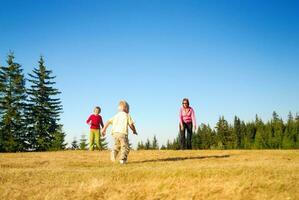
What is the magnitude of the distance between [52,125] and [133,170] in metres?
41.4

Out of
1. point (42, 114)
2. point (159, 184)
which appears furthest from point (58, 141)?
point (159, 184)

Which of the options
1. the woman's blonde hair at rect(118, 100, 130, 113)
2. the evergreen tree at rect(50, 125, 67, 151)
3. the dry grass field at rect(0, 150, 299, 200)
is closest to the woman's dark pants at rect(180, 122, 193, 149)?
the woman's blonde hair at rect(118, 100, 130, 113)

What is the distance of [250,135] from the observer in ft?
554

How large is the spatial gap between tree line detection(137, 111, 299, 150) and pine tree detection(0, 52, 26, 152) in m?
115

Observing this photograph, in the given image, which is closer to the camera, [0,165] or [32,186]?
[32,186]

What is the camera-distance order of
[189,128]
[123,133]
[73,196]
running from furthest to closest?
[189,128] → [123,133] → [73,196]

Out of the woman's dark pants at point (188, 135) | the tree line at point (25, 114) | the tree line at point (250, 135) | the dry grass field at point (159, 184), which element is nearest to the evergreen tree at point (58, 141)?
the tree line at point (25, 114)

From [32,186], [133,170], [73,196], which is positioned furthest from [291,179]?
[32,186]

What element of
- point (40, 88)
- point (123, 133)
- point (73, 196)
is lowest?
point (73, 196)

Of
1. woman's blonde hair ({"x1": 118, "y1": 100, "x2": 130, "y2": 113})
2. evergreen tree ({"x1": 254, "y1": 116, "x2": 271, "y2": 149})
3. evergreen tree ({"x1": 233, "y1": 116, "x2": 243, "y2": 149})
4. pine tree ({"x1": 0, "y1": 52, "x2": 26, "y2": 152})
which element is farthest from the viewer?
evergreen tree ({"x1": 233, "y1": 116, "x2": 243, "y2": 149})

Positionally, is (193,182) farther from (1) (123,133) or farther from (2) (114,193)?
(1) (123,133)

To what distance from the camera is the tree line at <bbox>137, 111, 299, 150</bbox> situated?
492 feet

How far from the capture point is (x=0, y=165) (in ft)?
45.8

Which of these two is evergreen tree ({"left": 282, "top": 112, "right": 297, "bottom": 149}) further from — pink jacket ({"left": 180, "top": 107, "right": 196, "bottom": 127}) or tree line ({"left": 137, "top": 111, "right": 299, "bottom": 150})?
pink jacket ({"left": 180, "top": 107, "right": 196, "bottom": 127})
